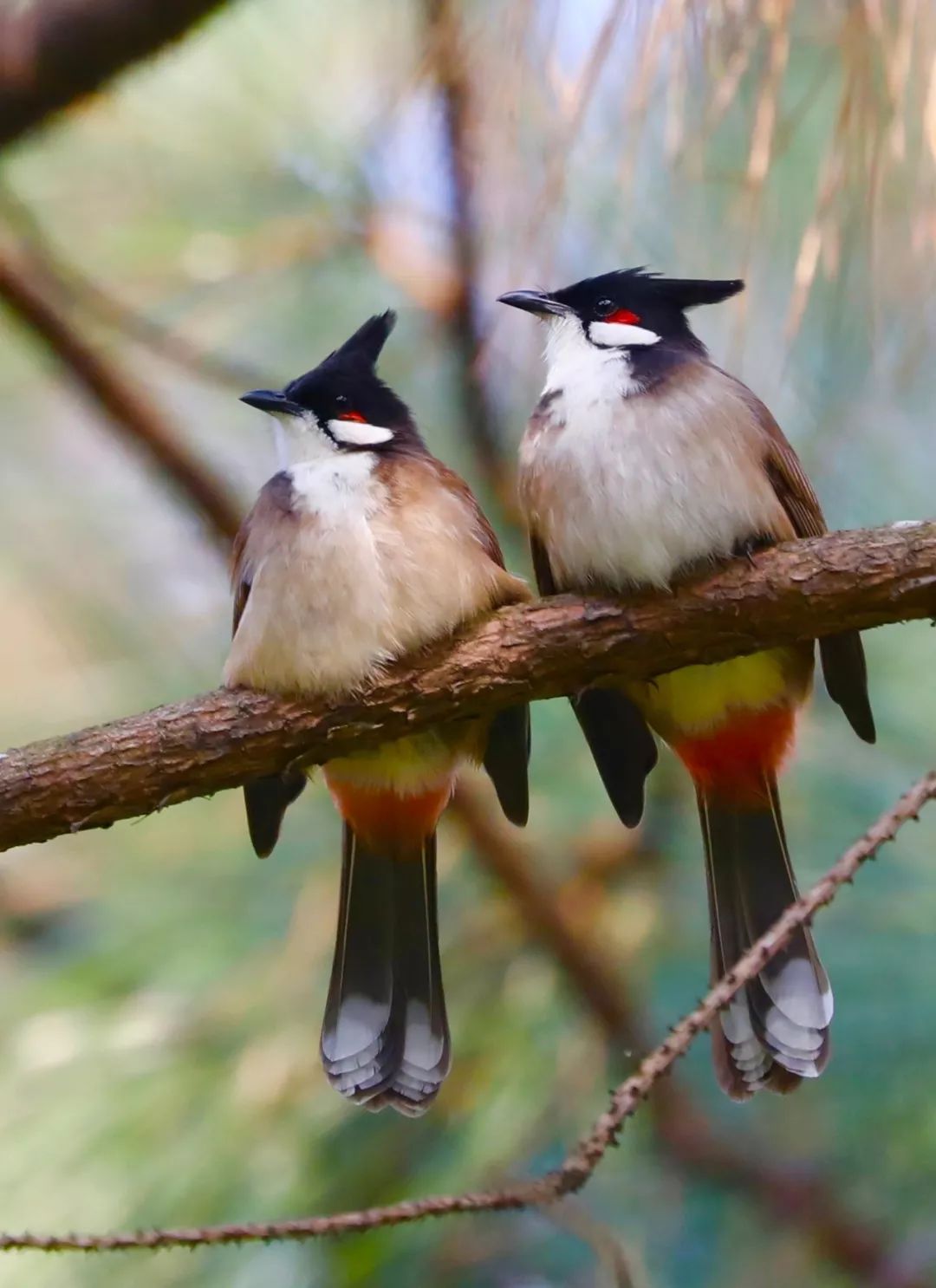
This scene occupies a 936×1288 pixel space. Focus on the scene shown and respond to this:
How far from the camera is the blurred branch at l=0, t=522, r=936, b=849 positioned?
144 cm

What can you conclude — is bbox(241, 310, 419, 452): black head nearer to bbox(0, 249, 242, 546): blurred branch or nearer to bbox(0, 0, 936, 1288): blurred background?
bbox(0, 0, 936, 1288): blurred background

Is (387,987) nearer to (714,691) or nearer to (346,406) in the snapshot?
(714,691)

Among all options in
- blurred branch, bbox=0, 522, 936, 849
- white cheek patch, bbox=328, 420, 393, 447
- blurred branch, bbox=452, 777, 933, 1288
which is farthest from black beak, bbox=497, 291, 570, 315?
blurred branch, bbox=452, 777, 933, 1288

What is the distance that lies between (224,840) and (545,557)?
0.83 m

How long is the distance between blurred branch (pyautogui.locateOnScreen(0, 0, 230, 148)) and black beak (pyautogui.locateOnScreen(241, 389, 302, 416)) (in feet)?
1.80

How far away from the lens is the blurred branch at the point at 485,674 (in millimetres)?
1437

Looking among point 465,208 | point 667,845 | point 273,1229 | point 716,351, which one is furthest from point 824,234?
point 273,1229

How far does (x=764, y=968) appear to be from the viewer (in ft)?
5.15

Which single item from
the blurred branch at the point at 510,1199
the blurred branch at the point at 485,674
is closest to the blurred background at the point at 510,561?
the blurred branch at the point at 510,1199

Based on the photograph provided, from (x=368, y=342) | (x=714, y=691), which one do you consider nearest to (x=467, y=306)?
(x=368, y=342)

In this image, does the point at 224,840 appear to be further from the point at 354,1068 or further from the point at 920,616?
the point at 920,616

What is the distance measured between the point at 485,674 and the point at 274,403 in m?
0.46

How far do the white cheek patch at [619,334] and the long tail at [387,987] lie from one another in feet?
2.02

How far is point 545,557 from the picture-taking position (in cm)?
167
